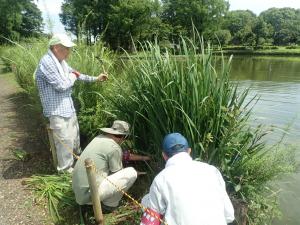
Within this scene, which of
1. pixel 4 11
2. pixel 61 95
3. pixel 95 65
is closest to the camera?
pixel 61 95

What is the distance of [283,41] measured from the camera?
84.3 metres

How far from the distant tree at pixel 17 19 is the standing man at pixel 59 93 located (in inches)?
211

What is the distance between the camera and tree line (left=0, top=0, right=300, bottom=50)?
26.9m

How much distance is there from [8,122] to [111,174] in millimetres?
4951

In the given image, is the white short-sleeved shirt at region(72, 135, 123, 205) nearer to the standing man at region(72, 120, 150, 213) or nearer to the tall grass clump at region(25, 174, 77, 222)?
the standing man at region(72, 120, 150, 213)

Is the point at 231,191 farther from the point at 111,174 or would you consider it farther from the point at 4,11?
the point at 4,11

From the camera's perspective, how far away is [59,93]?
15.5 ft

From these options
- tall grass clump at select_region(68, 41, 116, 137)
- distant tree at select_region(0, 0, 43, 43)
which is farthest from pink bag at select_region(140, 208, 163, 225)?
distant tree at select_region(0, 0, 43, 43)

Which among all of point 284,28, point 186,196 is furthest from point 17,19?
point 284,28

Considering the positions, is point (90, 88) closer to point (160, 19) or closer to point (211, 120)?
point (211, 120)

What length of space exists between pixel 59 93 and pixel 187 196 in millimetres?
2664

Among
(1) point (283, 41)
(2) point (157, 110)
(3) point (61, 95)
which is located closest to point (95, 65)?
(3) point (61, 95)

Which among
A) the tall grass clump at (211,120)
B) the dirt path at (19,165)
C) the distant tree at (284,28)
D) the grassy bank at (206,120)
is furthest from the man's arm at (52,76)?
the distant tree at (284,28)

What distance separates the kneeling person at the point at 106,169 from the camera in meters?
4.04
